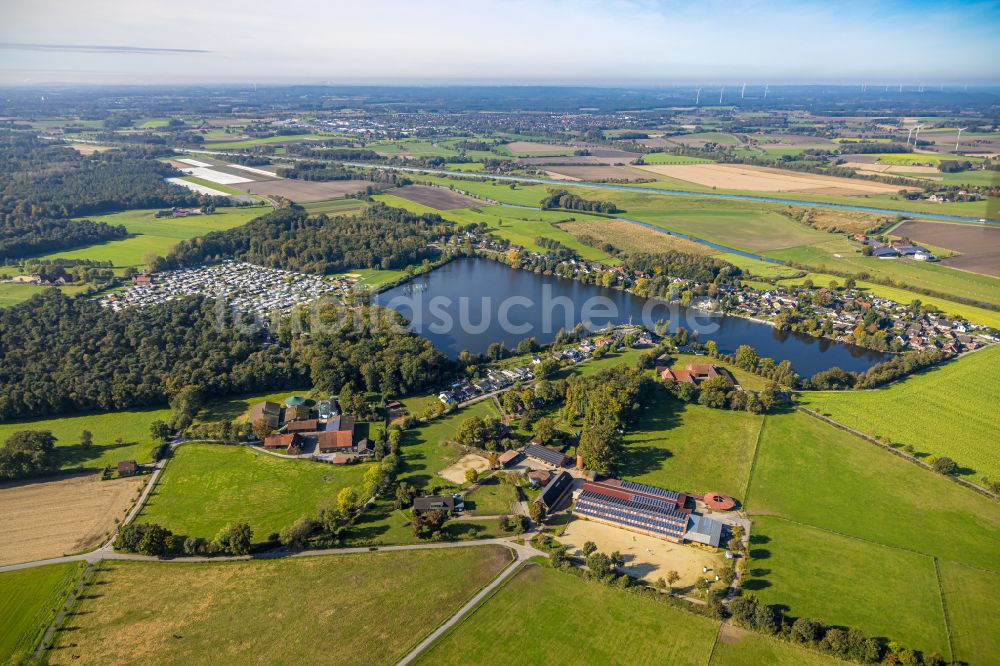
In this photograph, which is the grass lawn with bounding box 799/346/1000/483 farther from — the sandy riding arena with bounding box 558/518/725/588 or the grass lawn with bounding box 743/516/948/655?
the sandy riding arena with bounding box 558/518/725/588

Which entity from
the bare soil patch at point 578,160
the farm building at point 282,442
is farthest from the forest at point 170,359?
the bare soil patch at point 578,160

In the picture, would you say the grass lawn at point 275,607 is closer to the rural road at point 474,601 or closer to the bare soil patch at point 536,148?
the rural road at point 474,601

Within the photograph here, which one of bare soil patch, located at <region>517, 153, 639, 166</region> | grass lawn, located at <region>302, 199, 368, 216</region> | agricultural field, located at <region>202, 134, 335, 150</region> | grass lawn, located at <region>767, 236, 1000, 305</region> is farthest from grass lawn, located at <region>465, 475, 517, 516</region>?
agricultural field, located at <region>202, 134, 335, 150</region>

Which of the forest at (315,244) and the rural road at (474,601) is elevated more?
the forest at (315,244)

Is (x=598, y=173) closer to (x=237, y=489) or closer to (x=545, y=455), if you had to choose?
(x=545, y=455)

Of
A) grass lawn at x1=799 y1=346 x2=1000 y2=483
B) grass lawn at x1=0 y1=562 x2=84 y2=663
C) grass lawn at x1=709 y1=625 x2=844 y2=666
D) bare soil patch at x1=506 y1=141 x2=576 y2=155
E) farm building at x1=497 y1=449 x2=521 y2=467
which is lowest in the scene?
grass lawn at x1=0 y1=562 x2=84 y2=663

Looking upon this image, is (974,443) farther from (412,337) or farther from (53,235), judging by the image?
(53,235)
